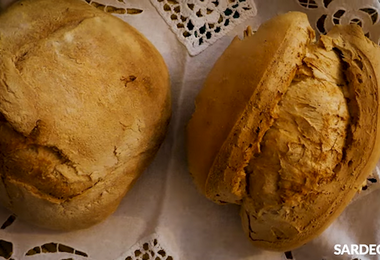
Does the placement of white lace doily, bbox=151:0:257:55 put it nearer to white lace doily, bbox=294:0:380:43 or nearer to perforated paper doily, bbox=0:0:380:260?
perforated paper doily, bbox=0:0:380:260

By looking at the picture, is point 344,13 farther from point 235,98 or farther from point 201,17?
point 235,98

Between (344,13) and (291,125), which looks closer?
(291,125)

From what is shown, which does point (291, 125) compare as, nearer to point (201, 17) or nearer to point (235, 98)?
point (235, 98)

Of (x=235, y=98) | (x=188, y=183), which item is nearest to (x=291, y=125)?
(x=235, y=98)

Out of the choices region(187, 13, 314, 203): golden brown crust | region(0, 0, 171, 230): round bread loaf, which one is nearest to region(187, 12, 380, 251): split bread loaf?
region(187, 13, 314, 203): golden brown crust

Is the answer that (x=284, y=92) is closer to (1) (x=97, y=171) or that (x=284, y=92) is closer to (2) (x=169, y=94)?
(2) (x=169, y=94)

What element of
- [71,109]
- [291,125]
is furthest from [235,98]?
[71,109]

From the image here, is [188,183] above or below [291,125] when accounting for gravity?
below
